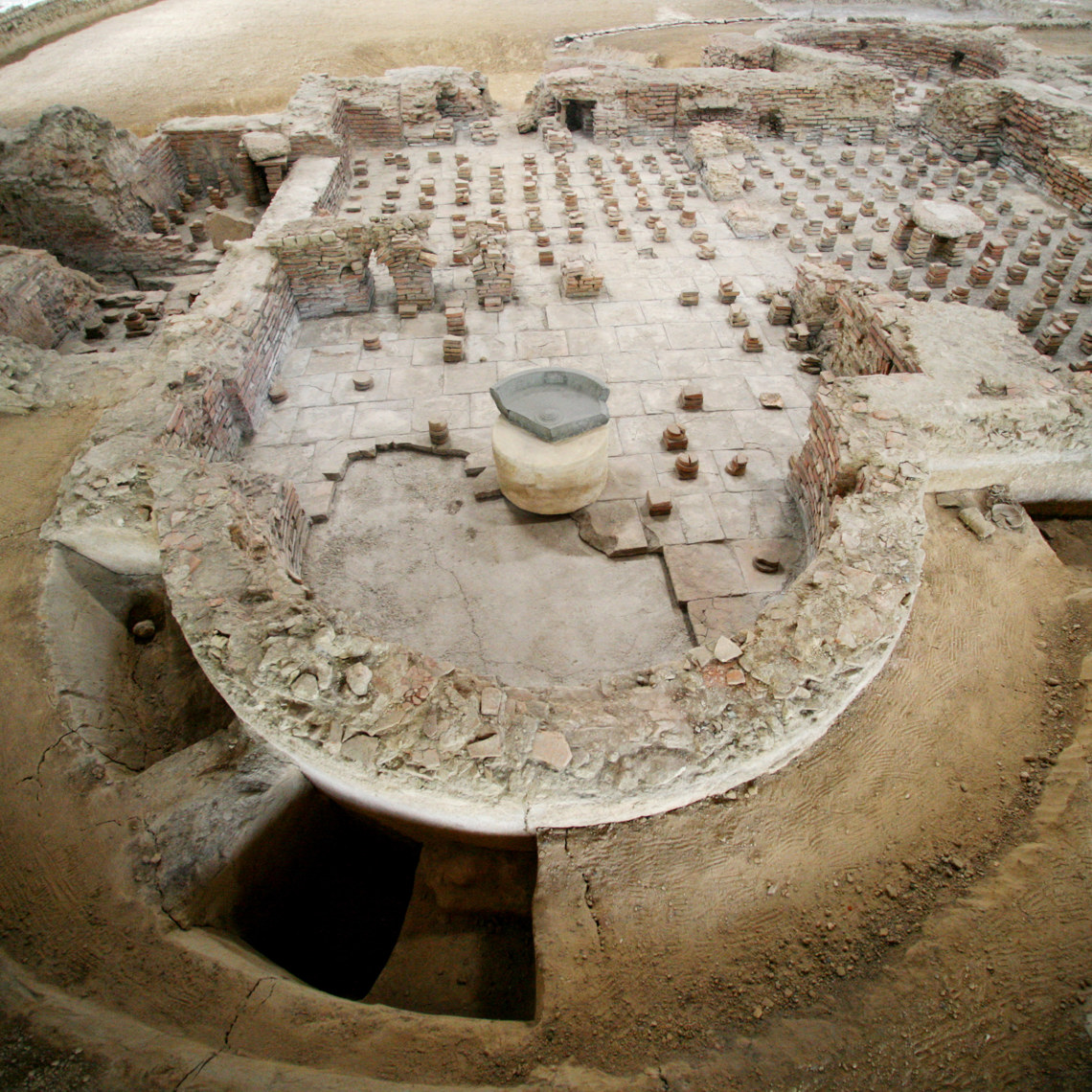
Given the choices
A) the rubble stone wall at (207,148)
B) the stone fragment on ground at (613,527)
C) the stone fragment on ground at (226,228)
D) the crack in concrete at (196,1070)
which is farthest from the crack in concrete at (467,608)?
the rubble stone wall at (207,148)

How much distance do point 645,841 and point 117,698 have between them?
304 centimetres

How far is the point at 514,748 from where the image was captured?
2879 millimetres

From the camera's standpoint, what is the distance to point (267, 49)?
16281 mm

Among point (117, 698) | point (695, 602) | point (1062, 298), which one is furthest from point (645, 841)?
point (1062, 298)

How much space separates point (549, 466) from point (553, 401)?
585 mm

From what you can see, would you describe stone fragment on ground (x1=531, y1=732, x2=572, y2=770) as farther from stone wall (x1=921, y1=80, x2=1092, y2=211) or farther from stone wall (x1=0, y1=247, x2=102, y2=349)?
stone wall (x1=921, y1=80, x2=1092, y2=211)

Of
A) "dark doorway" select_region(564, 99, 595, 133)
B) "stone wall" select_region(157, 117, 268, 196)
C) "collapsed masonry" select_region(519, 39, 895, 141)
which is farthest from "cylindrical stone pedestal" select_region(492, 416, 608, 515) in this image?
"dark doorway" select_region(564, 99, 595, 133)

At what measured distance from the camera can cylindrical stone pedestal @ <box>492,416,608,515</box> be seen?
188 inches

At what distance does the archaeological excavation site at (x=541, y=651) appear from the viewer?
2.56m

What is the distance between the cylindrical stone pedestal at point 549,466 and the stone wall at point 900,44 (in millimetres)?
13563

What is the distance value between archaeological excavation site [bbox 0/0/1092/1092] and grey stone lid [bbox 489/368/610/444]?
0.10 ft

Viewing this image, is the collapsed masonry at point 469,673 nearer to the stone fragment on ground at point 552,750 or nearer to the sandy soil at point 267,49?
the stone fragment on ground at point 552,750

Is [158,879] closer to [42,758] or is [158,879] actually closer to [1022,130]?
[42,758]

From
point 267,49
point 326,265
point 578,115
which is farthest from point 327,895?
point 267,49
